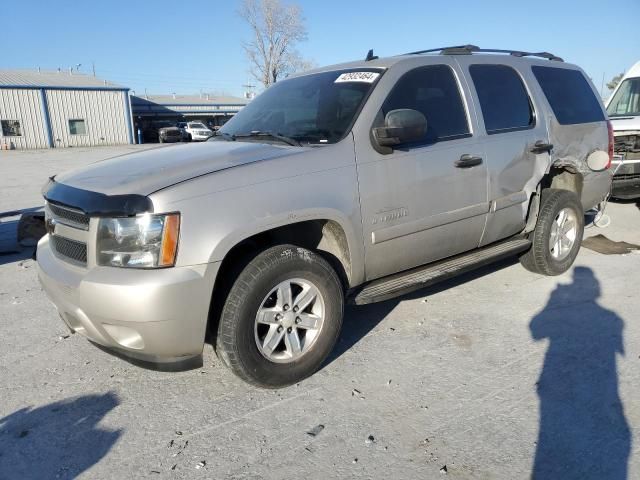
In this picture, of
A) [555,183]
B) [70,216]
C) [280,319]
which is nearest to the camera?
[70,216]

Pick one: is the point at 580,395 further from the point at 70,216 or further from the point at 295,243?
the point at 70,216

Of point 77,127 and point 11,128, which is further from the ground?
point 11,128

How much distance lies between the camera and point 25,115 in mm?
33844

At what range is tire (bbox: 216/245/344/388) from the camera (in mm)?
2723

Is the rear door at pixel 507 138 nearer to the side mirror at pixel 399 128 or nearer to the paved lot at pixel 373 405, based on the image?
the paved lot at pixel 373 405

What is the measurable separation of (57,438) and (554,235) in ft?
14.3

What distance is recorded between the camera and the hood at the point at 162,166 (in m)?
2.63

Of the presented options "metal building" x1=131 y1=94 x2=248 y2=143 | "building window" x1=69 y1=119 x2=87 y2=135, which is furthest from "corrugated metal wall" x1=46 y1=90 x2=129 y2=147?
"metal building" x1=131 y1=94 x2=248 y2=143

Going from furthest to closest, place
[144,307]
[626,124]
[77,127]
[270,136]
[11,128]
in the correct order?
[77,127], [11,128], [626,124], [270,136], [144,307]

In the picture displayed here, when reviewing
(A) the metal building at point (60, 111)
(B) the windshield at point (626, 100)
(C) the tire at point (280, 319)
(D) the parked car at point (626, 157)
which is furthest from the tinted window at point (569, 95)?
(A) the metal building at point (60, 111)

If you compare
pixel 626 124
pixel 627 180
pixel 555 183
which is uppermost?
pixel 626 124

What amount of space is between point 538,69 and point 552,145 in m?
0.80

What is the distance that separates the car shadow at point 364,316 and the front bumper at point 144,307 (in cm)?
107

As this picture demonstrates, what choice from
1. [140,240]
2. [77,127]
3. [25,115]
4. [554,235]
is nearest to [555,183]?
[554,235]
